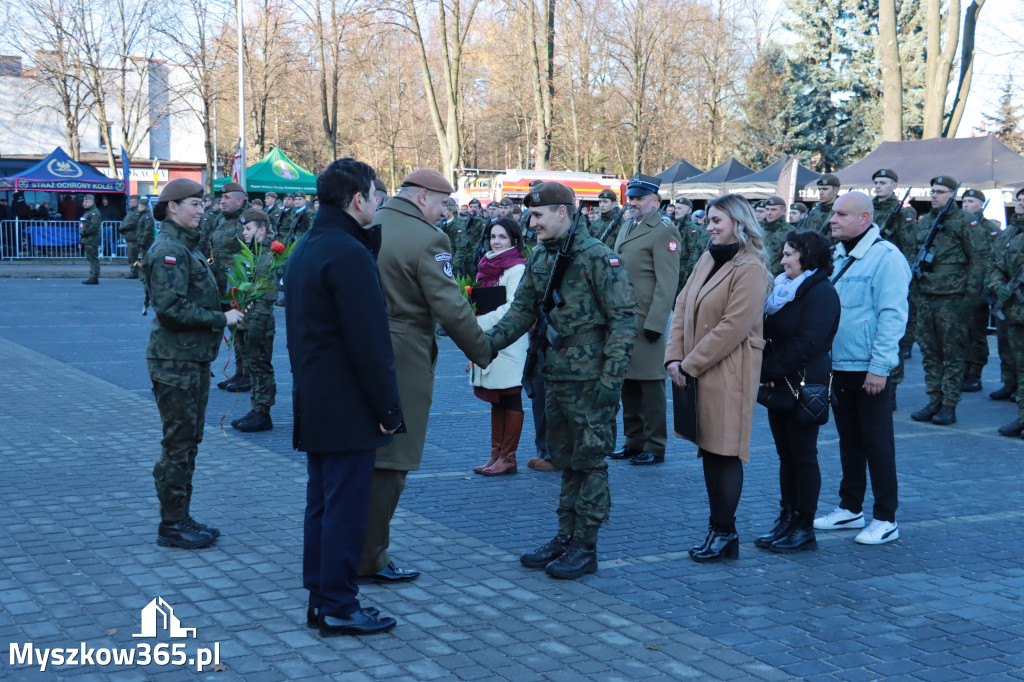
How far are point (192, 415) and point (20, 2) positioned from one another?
1717 inches

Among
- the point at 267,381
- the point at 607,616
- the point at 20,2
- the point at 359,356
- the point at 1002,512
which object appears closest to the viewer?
the point at 359,356

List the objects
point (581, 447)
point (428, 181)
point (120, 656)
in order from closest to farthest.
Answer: point (120, 656), point (428, 181), point (581, 447)

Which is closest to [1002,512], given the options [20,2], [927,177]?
[927,177]

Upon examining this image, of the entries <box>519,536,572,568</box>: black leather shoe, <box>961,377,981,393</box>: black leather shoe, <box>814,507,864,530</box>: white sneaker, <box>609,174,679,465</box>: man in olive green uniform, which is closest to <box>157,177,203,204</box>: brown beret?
<box>519,536,572,568</box>: black leather shoe

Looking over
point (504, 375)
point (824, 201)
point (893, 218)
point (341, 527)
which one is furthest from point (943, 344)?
point (341, 527)

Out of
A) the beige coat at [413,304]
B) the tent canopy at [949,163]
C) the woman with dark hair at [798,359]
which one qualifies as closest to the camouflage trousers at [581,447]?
the beige coat at [413,304]

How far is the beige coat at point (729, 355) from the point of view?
213 inches

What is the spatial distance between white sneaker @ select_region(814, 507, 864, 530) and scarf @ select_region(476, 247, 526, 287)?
2.85 m

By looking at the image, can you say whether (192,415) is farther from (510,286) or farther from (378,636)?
(510,286)

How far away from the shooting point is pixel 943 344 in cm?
1030

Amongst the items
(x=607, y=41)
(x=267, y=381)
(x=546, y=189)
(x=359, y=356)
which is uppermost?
(x=607, y=41)

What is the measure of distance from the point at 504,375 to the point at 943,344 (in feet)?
17.1

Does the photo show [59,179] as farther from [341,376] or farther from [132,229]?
[341,376]

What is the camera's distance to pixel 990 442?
911 cm
